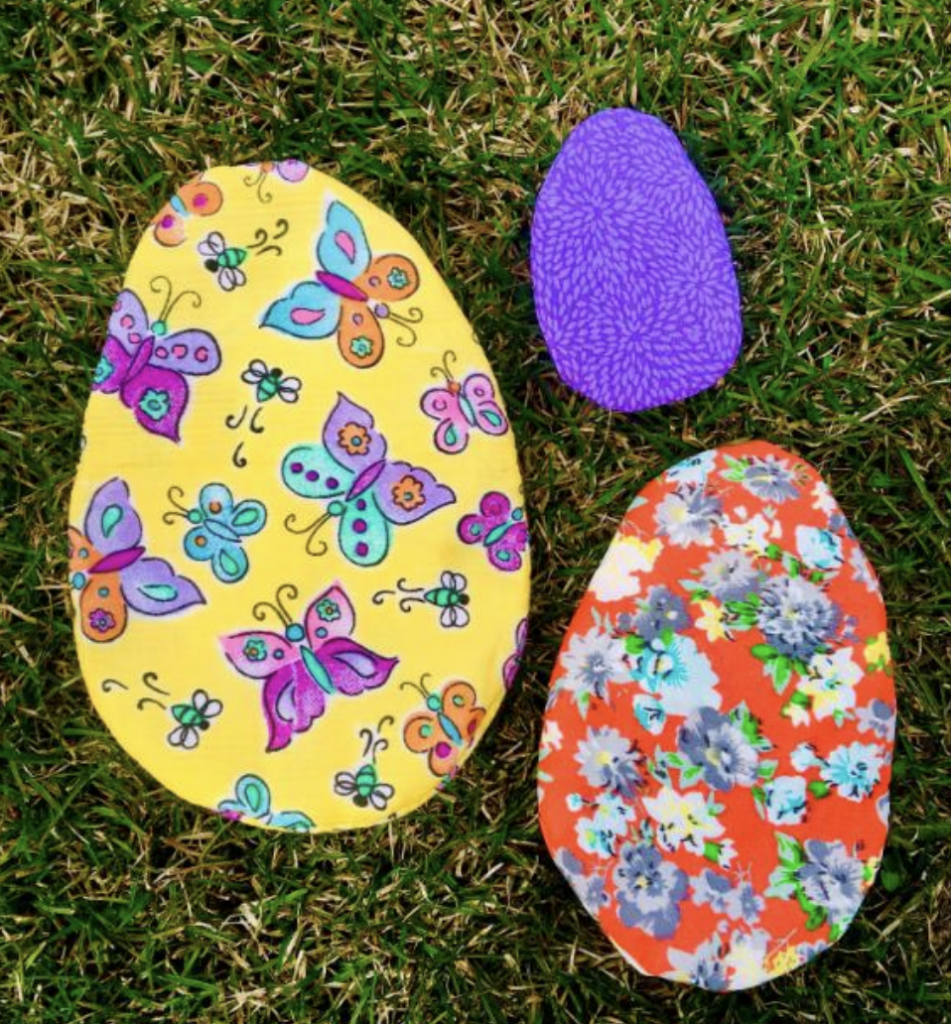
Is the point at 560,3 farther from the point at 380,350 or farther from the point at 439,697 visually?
the point at 439,697

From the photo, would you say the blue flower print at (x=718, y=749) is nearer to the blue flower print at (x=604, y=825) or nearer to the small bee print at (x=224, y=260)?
the blue flower print at (x=604, y=825)

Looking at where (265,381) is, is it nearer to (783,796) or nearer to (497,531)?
(497,531)

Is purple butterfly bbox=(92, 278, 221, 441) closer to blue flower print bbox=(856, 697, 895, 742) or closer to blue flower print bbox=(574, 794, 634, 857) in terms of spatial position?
blue flower print bbox=(574, 794, 634, 857)

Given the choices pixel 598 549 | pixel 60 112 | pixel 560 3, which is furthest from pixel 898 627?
pixel 60 112

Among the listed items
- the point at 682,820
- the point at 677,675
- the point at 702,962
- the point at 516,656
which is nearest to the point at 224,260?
the point at 516,656

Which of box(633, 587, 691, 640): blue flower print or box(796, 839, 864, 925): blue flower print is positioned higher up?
box(633, 587, 691, 640): blue flower print

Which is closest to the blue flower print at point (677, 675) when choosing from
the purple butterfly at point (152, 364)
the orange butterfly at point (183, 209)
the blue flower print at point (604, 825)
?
the blue flower print at point (604, 825)

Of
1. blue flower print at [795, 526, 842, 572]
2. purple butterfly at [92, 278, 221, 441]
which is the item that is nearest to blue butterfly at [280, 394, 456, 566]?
purple butterfly at [92, 278, 221, 441]
